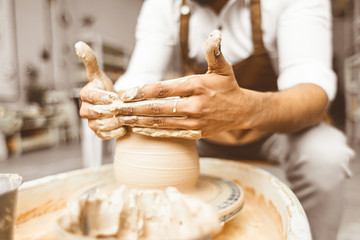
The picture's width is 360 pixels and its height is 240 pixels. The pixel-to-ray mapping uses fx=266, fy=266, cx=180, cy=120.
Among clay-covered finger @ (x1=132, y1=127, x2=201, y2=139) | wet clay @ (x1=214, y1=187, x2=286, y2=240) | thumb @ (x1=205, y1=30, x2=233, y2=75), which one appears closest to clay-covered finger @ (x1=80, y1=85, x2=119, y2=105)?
clay-covered finger @ (x1=132, y1=127, x2=201, y2=139)

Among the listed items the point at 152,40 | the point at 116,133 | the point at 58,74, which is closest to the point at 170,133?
the point at 116,133

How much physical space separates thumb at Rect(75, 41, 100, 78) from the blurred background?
1136 millimetres

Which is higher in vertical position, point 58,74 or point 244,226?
point 58,74

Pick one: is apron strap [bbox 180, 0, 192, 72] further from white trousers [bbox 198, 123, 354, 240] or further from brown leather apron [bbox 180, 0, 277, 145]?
white trousers [bbox 198, 123, 354, 240]

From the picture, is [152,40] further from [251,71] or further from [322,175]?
[322,175]

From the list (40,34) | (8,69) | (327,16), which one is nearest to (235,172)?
(327,16)

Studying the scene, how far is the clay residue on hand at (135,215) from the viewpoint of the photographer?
31cm

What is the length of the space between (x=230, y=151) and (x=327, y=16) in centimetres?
70

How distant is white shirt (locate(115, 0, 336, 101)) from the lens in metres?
0.93

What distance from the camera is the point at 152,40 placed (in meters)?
1.27

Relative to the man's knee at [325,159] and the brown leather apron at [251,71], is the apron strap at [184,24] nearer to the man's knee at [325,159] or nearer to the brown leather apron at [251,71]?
the brown leather apron at [251,71]

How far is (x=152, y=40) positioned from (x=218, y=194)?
87 cm

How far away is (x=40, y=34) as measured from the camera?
439 cm

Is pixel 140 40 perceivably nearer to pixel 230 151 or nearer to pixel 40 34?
pixel 230 151
